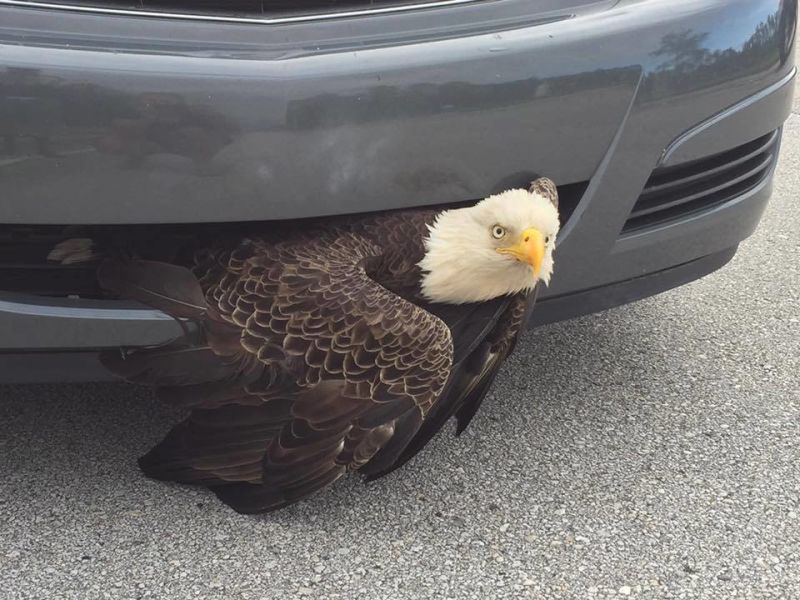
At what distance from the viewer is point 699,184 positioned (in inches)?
101

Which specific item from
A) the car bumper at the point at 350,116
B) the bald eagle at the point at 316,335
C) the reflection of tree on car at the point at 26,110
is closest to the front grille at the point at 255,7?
the car bumper at the point at 350,116

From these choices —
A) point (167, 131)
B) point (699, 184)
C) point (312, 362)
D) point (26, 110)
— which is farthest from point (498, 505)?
point (26, 110)

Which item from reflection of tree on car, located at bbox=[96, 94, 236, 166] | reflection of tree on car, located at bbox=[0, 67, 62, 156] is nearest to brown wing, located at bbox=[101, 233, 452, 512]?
reflection of tree on car, located at bbox=[96, 94, 236, 166]

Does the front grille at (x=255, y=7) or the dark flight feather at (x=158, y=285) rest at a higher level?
the front grille at (x=255, y=7)

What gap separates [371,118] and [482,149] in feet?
0.82

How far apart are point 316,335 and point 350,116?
437mm

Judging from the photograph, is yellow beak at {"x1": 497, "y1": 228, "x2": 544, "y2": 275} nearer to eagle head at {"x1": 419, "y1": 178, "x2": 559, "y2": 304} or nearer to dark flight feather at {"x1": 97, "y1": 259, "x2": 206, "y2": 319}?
eagle head at {"x1": 419, "y1": 178, "x2": 559, "y2": 304}

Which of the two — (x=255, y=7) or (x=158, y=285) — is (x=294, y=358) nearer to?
(x=158, y=285)

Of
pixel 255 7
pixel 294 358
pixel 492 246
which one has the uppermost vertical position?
pixel 255 7

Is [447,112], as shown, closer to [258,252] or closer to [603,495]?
[258,252]

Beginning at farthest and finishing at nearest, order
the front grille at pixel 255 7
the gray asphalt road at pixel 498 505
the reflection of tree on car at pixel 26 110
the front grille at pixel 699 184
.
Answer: the front grille at pixel 699 184 < the gray asphalt road at pixel 498 505 < the front grille at pixel 255 7 < the reflection of tree on car at pixel 26 110

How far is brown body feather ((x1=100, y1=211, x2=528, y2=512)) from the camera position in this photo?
214cm

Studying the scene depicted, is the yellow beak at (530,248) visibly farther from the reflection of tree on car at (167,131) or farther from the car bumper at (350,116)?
the reflection of tree on car at (167,131)

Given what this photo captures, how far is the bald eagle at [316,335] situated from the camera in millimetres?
2143
